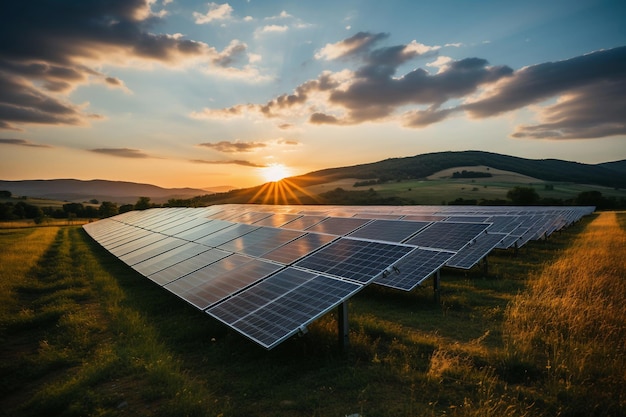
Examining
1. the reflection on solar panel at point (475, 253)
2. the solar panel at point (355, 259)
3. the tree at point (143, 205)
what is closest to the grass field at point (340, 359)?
the solar panel at point (355, 259)

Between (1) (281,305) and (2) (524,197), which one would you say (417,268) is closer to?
(1) (281,305)

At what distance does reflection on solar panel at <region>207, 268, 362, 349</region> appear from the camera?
711 centimetres

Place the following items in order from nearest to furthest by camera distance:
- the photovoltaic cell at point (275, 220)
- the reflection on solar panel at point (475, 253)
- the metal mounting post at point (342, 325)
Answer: the metal mounting post at point (342, 325) < the reflection on solar panel at point (475, 253) < the photovoltaic cell at point (275, 220)

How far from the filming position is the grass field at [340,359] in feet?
20.6

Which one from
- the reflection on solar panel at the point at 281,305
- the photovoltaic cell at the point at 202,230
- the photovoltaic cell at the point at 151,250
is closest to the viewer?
the reflection on solar panel at the point at 281,305

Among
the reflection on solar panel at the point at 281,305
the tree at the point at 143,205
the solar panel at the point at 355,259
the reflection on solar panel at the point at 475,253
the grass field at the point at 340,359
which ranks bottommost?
the grass field at the point at 340,359

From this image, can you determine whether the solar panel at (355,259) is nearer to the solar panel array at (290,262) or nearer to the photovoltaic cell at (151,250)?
the solar panel array at (290,262)

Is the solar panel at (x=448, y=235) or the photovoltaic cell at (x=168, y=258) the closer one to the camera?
the solar panel at (x=448, y=235)

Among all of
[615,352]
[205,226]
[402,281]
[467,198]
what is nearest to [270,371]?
[402,281]

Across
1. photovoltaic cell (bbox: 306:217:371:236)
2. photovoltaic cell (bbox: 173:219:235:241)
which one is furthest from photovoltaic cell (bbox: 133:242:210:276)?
photovoltaic cell (bbox: 306:217:371:236)

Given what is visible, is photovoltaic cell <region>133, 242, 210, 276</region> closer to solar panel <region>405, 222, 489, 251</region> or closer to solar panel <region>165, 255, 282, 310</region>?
solar panel <region>165, 255, 282, 310</region>

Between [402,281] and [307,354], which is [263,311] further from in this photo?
[402,281]

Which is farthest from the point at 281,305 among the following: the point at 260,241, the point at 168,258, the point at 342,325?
the point at 168,258

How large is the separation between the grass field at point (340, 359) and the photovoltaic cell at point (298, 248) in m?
2.44
